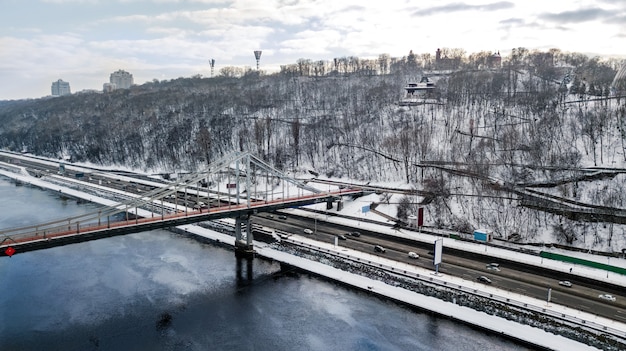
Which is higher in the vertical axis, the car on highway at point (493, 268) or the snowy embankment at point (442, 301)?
the car on highway at point (493, 268)

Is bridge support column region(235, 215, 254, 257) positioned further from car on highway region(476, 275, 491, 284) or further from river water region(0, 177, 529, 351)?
car on highway region(476, 275, 491, 284)

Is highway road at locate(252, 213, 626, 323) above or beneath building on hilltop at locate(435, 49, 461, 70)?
beneath

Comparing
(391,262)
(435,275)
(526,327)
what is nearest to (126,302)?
(391,262)

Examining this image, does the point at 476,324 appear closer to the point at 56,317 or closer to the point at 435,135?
the point at 56,317

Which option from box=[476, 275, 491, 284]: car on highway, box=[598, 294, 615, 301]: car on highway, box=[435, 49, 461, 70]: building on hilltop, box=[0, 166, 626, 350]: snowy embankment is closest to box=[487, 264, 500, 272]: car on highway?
box=[476, 275, 491, 284]: car on highway

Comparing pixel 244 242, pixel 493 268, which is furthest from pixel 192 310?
pixel 493 268

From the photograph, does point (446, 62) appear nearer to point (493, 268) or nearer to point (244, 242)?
point (244, 242)

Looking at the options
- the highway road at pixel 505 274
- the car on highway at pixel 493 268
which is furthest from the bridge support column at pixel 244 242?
the car on highway at pixel 493 268

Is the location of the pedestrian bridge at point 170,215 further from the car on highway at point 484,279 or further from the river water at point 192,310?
the car on highway at point 484,279
